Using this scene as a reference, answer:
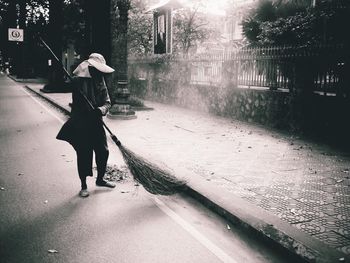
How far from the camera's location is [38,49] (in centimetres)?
4306

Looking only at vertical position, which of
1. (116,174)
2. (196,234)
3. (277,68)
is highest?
(277,68)

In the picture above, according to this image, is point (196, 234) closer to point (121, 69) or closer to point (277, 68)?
point (277, 68)

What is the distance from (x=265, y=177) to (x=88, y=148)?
9.32 feet

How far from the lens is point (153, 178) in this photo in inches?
204

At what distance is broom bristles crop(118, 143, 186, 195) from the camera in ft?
16.8

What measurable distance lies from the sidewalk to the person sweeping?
1.49 meters

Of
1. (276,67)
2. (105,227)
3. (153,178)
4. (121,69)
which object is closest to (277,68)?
(276,67)

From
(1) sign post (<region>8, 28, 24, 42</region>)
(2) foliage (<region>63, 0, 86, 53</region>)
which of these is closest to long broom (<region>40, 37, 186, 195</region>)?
(2) foliage (<region>63, 0, 86, 53</region>)

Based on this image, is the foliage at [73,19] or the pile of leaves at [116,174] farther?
the foliage at [73,19]

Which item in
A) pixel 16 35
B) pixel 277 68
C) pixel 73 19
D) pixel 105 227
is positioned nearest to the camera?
pixel 105 227

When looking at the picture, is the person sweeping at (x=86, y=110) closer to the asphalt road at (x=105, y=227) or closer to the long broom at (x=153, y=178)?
the long broom at (x=153, y=178)

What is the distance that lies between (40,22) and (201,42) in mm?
15557

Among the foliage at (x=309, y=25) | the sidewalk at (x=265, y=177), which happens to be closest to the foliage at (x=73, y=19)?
the foliage at (x=309, y=25)

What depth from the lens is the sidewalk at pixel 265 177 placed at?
3898mm
